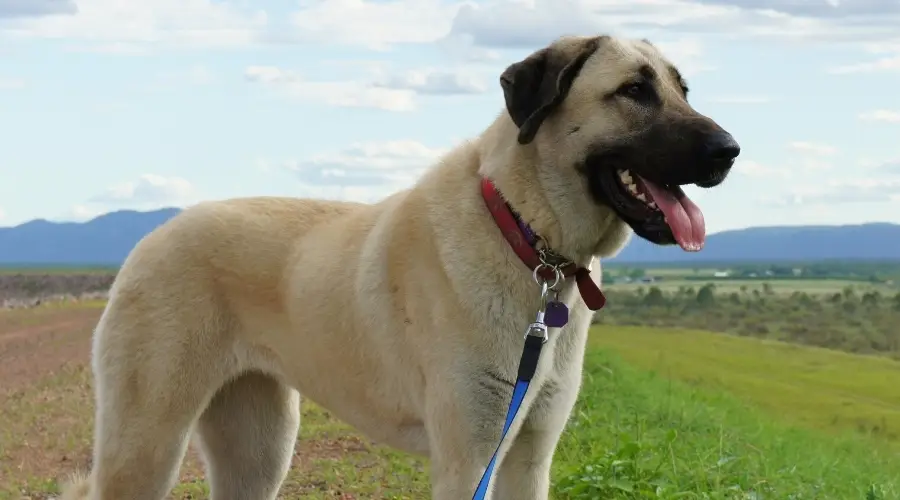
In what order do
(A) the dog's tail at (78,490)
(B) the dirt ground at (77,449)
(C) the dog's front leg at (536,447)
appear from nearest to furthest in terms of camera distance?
1. (C) the dog's front leg at (536,447)
2. (A) the dog's tail at (78,490)
3. (B) the dirt ground at (77,449)

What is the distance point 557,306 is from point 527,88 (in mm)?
794

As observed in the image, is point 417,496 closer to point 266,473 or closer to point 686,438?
point 266,473

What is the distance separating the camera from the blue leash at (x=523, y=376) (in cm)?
372

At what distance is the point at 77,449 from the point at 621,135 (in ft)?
23.6

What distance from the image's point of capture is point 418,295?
4.03 m

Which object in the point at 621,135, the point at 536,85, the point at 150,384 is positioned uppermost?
the point at 536,85

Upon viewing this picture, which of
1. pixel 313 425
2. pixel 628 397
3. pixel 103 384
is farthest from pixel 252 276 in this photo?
pixel 628 397

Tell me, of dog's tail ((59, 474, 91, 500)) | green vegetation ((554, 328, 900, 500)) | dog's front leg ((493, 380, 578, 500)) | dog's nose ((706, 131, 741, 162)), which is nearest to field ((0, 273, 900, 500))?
green vegetation ((554, 328, 900, 500))

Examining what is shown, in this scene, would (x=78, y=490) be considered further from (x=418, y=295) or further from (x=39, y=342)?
(x=39, y=342)

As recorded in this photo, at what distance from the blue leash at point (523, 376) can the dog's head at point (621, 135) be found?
0.52 meters

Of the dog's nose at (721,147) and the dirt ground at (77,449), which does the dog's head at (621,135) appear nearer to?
the dog's nose at (721,147)

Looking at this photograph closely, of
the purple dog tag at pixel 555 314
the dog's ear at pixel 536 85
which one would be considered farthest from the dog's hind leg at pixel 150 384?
the dog's ear at pixel 536 85

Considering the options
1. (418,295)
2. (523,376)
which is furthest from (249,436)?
(523,376)

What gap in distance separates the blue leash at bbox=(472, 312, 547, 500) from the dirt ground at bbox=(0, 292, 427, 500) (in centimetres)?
312
